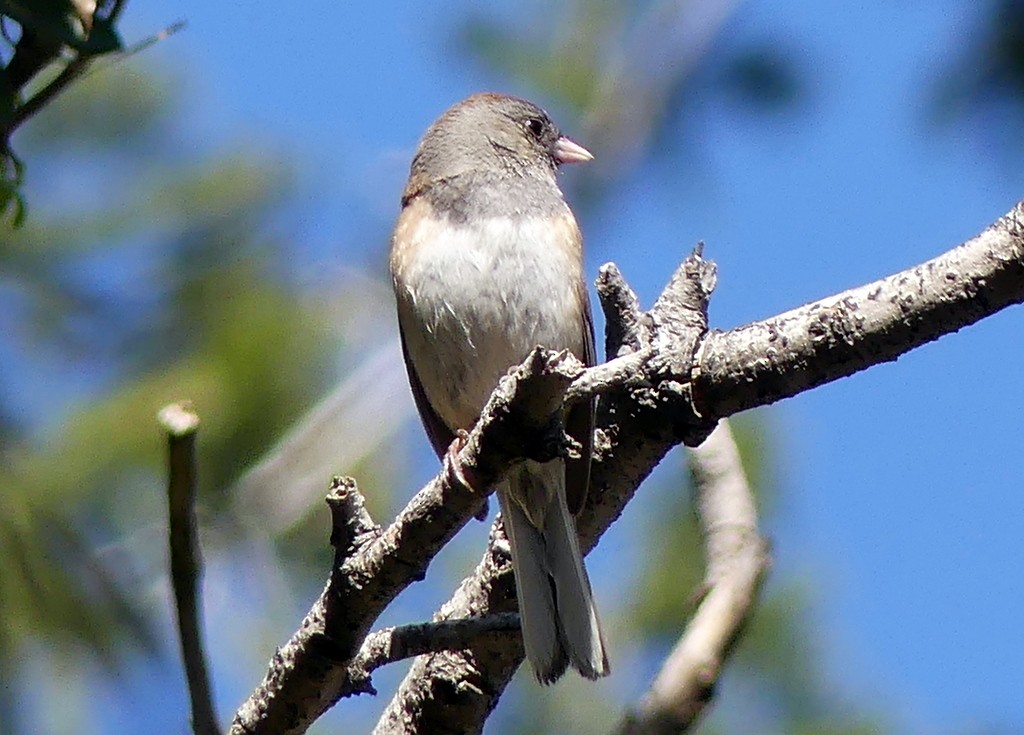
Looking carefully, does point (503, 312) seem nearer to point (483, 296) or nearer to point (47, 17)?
point (483, 296)

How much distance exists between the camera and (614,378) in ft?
5.57

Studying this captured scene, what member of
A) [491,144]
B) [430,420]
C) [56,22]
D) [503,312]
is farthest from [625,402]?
[491,144]

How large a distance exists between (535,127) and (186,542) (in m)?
2.43

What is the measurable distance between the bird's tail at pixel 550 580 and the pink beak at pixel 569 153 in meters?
1.08

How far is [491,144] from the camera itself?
10.7ft

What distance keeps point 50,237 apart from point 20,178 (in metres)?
2.21

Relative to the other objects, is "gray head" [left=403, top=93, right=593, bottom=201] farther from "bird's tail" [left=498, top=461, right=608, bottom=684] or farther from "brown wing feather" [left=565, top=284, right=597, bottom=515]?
"brown wing feather" [left=565, top=284, right=597, bottom=515]

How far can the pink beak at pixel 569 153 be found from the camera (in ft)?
11.3

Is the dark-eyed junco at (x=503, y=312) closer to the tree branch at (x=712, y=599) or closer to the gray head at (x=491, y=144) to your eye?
the gray head at (x=491, y=144)

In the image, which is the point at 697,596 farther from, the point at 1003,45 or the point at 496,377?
the point at 1003,45

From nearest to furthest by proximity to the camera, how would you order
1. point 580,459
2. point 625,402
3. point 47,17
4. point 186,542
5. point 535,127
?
point 186,542 → point 47,17 → point 625,402 → point 580,459 → point 535,127

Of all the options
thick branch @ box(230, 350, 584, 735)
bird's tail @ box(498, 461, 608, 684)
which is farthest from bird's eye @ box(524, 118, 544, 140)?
thick branch @ box(230, 350, 584, 735)

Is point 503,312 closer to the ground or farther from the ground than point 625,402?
farther from the ground

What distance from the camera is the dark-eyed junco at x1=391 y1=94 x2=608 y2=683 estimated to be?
236 cm
